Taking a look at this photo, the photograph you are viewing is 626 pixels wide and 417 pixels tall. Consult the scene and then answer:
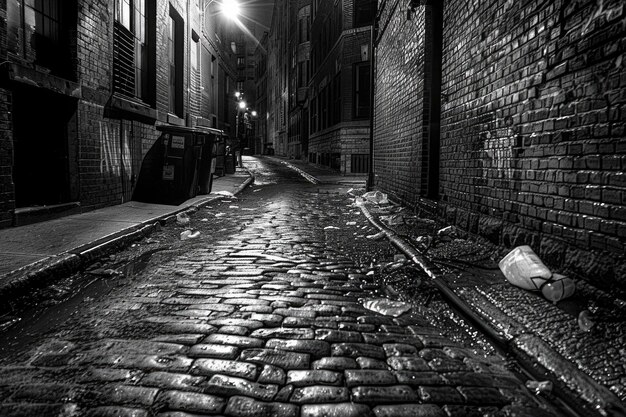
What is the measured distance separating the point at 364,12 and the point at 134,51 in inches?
581

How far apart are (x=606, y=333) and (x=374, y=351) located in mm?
1432

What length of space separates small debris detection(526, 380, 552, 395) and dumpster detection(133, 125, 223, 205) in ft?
28.4

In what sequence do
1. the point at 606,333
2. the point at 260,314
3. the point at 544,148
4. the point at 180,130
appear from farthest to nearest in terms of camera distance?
the point at 180,130 < the point at 544,148 < the point at 260,314 < the point at 606,333

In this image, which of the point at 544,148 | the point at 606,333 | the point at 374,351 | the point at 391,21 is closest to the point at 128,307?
the point at 374,351

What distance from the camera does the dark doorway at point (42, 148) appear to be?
698cm

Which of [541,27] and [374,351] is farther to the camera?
[541,27]

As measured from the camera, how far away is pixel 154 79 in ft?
37.3

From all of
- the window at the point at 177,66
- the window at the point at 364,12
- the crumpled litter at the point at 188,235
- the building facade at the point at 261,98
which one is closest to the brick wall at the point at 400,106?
the crumpled litter at the point at 188,235

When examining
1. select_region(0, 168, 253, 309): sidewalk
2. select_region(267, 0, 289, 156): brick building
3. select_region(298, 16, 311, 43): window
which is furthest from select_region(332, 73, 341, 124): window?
select_region(267, 0, 289, 156): brick building

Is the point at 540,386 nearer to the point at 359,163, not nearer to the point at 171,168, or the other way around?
the point at 171,168

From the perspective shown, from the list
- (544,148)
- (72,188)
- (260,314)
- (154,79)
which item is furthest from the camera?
(154,79)

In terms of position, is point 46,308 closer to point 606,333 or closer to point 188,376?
point 188,376

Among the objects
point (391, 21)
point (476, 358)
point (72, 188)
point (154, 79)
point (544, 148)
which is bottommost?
point (476, 358)

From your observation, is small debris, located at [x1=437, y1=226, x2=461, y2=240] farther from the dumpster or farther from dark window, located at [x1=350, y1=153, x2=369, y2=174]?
dark window, located at [x1=350, y1=153, x2=369, y2=174]
